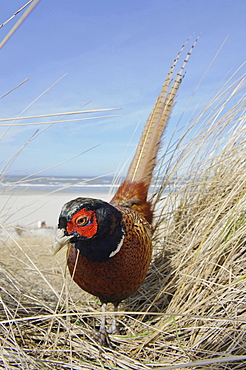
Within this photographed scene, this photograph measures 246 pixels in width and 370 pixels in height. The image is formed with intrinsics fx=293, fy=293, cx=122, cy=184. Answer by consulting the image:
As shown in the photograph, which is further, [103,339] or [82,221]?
[103,339]

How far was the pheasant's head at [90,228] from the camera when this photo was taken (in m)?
1.33

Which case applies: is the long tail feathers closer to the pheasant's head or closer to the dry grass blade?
the pheasant's head

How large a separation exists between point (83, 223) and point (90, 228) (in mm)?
47

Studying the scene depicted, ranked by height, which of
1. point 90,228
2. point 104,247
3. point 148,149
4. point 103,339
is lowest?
point 103,339

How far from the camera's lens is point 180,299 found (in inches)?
67.1

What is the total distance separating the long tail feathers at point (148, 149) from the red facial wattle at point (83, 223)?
850 millimetres

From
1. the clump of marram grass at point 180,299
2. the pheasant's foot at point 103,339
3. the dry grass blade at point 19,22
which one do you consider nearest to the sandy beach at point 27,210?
the clump of marram grass at point 180,299

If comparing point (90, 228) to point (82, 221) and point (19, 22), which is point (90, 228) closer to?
point (82, 221)

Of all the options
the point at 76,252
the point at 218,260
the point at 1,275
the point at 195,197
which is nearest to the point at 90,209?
A: the point at 76,252

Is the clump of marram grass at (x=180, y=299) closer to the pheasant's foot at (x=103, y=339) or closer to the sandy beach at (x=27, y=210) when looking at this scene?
the pheasant's foot at (x=103, y=339)

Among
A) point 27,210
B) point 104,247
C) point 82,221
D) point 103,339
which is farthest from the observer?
point 27,210

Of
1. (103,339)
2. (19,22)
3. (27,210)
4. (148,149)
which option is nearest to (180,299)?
(103,339)

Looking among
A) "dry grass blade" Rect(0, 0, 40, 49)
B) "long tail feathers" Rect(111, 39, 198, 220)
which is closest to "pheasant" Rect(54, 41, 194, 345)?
"long tail feathers" Rect(111, 39, 198, 220)

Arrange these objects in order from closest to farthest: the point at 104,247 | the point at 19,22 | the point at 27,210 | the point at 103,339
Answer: the point at 19,22 → the point at 104,247 → the point at 103,339 → the point at 27,210
